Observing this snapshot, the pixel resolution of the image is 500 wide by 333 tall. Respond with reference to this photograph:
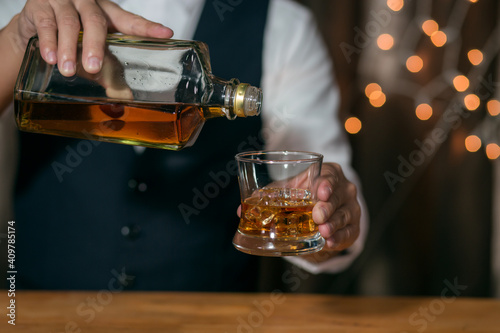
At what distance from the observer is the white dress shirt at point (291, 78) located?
4.65ft

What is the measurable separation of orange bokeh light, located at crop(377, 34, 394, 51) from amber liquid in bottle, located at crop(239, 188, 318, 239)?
4.53 ft

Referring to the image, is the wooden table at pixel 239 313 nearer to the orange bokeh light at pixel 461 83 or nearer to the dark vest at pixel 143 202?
the dark vest at pixel 143 202

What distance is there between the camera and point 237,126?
58.7 inches

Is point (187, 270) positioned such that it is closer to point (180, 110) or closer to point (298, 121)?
point (298, 121)

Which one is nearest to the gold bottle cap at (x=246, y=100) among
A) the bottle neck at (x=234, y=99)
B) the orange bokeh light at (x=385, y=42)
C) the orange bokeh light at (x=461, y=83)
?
the bottle neck at (x=234, y=99)

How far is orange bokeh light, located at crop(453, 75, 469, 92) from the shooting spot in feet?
6.61

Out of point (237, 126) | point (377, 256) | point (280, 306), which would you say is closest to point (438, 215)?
point (377, 256)

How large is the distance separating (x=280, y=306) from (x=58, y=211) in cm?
73
